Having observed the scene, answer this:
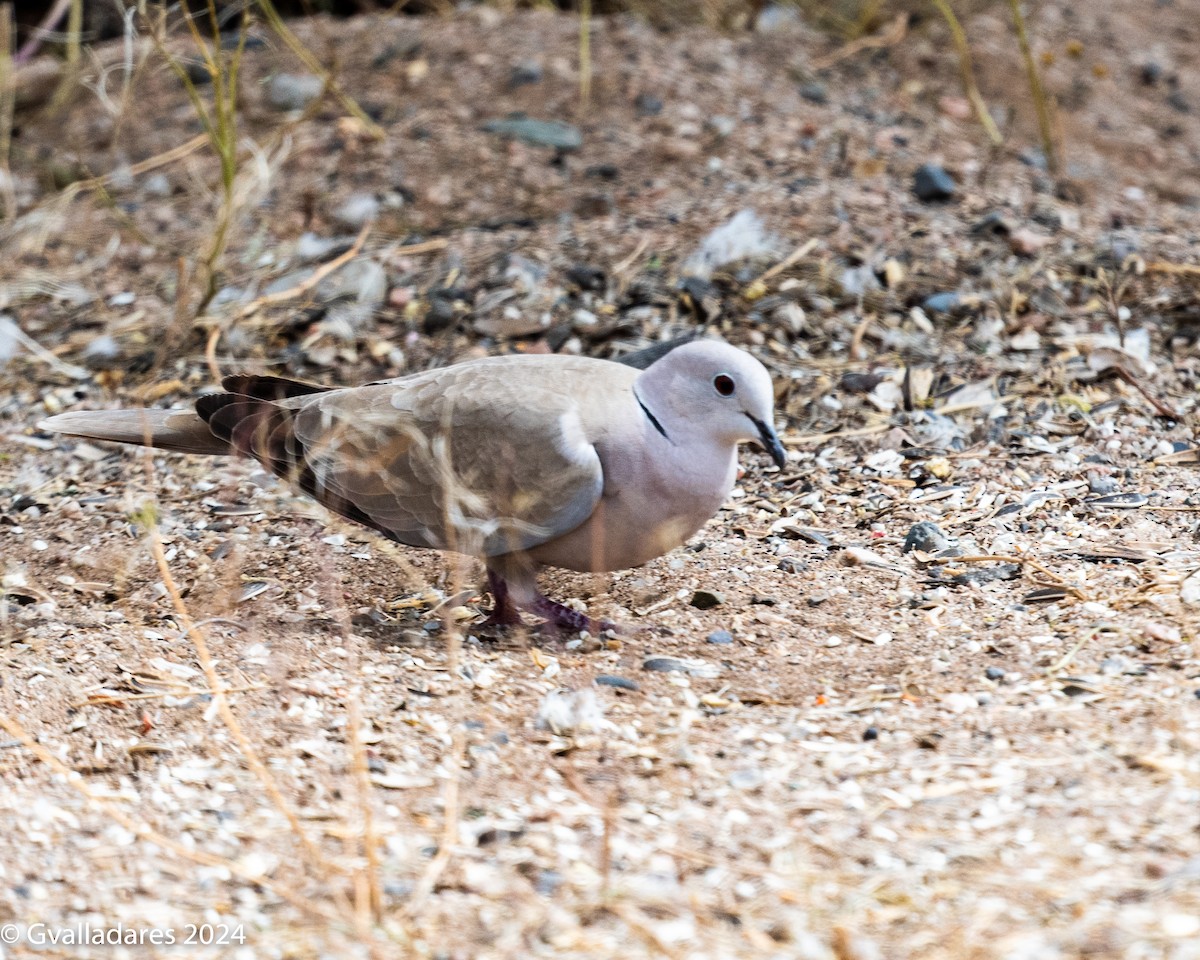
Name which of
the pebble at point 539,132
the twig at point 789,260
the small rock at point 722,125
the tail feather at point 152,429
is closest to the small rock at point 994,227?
the twig at point 789,260

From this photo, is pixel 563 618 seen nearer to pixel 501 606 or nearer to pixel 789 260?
pixel 501 606

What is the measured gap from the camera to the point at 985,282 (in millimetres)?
4852

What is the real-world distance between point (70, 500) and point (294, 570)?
36.3 inches

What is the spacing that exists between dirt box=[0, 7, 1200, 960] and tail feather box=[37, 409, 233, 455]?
0.28 feet

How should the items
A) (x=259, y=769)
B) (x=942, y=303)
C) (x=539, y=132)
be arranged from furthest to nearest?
(x=539, y=132)
(x=942, y=303)
(x=259, y=769)

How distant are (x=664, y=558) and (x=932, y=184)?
239cm

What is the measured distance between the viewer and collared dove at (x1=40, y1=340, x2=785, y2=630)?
3.10 m

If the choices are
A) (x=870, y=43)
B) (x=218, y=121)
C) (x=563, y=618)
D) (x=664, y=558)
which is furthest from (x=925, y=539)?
(x=870, y=43)

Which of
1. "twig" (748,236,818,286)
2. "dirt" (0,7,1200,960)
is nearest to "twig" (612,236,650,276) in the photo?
"dirt" (0,7,1200,960)

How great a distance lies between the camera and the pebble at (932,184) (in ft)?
17.3

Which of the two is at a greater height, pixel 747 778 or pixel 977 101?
pixel 977 101

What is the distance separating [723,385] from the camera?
309cm

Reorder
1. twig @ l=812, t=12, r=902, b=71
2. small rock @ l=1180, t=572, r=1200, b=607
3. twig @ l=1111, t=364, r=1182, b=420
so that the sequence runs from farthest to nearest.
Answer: twig @ l=812, t=12, r=902, b=71
twig @ l=1111, t=364, r=1182, b=420
small rock @ l=1180, t=572, r=1200, b=607

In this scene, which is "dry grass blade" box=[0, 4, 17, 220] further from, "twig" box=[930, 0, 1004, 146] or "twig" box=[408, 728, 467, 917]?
"twig" box=[408, 728, 467, 917]
